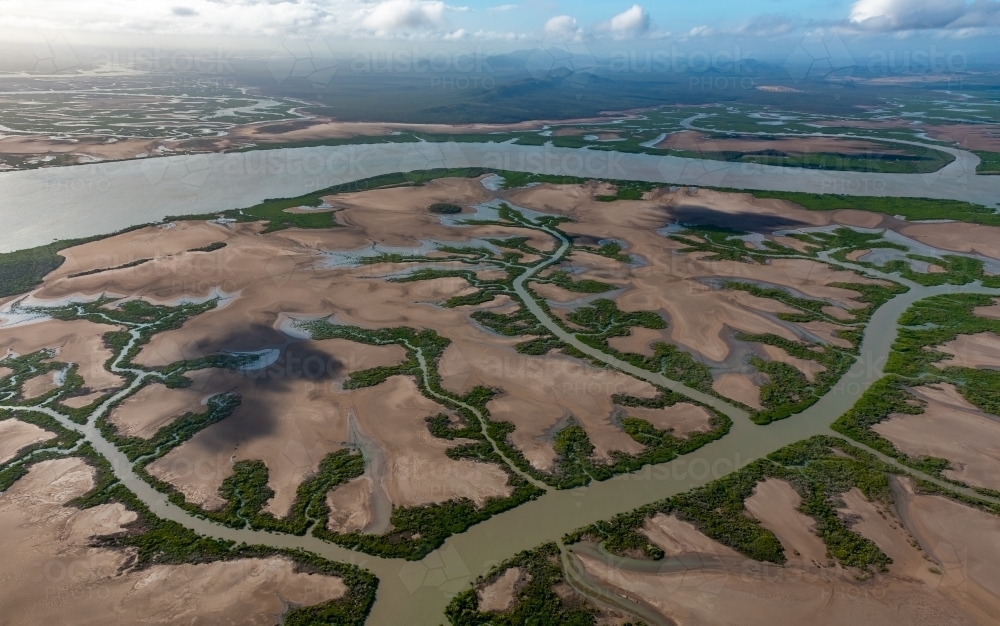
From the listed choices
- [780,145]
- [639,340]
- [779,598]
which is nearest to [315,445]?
[779,598]

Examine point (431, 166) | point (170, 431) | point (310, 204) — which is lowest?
point (170, 431)

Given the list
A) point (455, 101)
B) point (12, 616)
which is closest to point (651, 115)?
point (455, 101)

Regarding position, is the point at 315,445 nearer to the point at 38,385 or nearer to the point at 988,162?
the point at 38,385

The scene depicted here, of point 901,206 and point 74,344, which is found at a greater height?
point 901,206

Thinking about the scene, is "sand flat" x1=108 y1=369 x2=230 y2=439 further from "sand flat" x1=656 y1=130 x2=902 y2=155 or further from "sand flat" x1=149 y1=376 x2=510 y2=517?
"sand flat" x1=656 y1=130 x2=902 y2=155

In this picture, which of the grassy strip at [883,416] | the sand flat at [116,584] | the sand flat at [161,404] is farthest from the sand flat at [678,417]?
the sand flat at [161,404]

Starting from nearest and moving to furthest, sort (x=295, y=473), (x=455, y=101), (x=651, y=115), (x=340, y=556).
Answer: (x=340, y=556), (x=295, y=473), (x=651, y=115), (x=455, y=101)

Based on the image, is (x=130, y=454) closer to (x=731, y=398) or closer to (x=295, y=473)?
(x=295, y=473)
